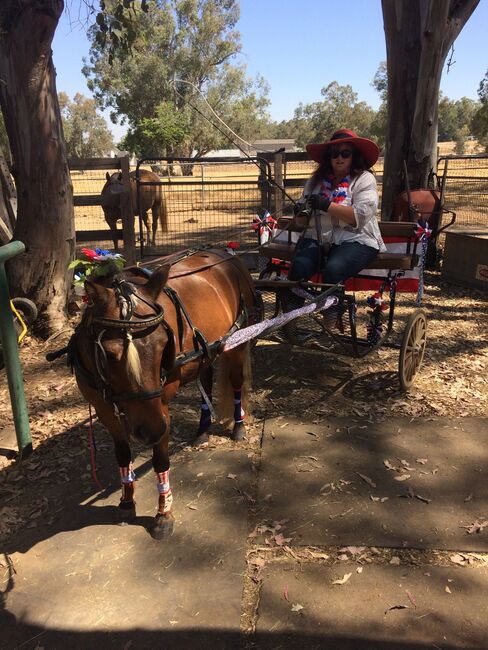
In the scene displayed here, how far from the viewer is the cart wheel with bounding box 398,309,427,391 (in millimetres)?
4578

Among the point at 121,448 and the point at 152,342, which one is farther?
the point at 121,448

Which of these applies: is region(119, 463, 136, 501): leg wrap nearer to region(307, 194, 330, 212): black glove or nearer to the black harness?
the black harness

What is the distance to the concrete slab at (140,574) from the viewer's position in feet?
8.16

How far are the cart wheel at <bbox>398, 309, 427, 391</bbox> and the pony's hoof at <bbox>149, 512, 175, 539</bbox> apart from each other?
252cm

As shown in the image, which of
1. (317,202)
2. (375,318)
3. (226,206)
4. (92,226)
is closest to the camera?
(317,202)

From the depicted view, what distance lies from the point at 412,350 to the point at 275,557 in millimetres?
2744

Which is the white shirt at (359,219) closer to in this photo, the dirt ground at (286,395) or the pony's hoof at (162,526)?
the dirt ground at (286,395)

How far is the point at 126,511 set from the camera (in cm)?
323

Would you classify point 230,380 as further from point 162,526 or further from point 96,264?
point 96,264

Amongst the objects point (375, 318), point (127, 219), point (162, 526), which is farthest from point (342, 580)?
point (127, 219)

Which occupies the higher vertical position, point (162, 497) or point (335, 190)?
Answer: point (335, 190)

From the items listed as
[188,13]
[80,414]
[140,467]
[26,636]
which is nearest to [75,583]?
[26,636]

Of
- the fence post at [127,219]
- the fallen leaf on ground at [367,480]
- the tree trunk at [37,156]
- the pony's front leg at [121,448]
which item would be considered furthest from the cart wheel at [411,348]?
the fence post at [127,219]

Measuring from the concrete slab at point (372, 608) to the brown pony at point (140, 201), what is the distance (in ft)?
A: 24.8
